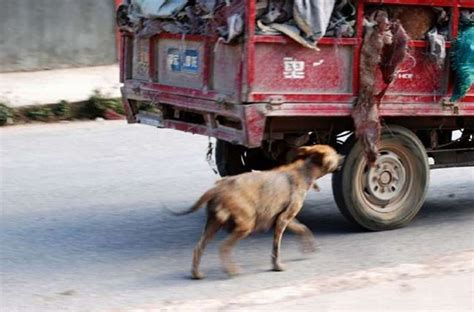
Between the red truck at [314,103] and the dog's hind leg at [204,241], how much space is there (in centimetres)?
76

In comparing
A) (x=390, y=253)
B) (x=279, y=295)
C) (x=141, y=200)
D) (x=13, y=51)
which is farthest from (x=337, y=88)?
(x=13, y=51)

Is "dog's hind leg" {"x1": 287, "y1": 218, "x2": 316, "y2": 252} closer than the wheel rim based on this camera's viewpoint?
Yes

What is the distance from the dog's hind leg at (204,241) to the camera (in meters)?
6.77

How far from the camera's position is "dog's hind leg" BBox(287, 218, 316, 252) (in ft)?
24.0

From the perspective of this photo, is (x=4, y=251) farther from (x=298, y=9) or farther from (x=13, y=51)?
(x=13, y=51)

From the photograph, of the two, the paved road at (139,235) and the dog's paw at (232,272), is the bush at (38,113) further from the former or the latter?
the dog's paw at (232,272)

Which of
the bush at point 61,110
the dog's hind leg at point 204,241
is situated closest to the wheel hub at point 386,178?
the dog's hind leg at point 204,241

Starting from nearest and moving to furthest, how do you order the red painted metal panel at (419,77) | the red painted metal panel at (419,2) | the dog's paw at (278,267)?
the dog's paw at (278,267) < the red painted metal panel at (419,2) < the red painted metal panel at (419,77)

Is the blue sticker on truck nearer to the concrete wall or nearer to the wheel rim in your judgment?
the wheel rim

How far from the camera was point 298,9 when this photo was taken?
7.29m

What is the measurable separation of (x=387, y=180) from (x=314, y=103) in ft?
3.58

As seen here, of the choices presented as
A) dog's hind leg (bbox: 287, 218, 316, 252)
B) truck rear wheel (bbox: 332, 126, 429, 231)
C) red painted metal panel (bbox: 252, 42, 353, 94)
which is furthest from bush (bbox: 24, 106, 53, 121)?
red painted metal panel (bbox: 252, 42, 353, 94)

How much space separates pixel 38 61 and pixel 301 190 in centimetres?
1078

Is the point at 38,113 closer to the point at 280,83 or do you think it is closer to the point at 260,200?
the point at 280,83
